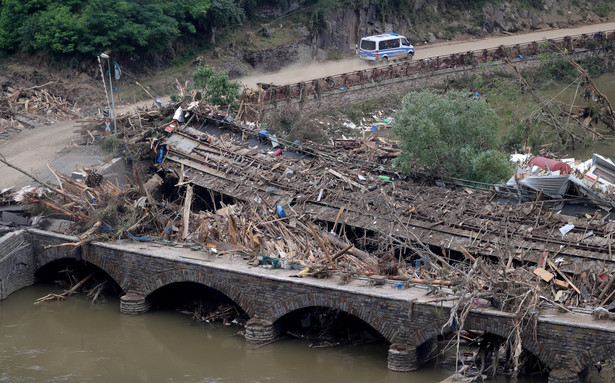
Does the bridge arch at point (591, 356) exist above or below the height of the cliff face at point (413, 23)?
below

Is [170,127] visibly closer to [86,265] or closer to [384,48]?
[86,265]

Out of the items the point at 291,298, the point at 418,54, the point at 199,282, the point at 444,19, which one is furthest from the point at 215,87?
the point at 444,19

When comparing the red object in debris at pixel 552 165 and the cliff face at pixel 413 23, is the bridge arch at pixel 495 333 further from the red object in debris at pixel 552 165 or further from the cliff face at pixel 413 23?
the cliff face at pixel 413 23

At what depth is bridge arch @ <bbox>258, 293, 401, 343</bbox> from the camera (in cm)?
1944

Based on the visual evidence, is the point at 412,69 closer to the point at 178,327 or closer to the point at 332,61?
the point at 332,61

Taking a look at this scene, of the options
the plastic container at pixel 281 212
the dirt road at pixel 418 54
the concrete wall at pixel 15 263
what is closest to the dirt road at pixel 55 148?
the dirt road at pixel 418 54

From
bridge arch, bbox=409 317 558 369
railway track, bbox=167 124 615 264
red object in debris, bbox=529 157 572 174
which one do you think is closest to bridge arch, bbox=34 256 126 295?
railway track, bbox=167 124 615 264

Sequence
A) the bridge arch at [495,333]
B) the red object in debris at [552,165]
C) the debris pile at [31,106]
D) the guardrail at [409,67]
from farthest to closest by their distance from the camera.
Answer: the guardrail at [409,67]
the debris pile at [31,106]
the red object in debris at [552,165]
the bridge arch at [495,333]

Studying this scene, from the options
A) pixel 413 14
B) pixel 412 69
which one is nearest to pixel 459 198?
pixel 412 69

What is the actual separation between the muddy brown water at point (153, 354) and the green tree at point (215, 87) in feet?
36.0

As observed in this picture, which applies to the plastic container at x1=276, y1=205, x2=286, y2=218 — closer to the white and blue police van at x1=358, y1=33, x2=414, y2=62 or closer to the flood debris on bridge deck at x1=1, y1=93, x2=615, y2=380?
the flood debris on bridge deck at x1=1, y1=93, x2=615, y2=380

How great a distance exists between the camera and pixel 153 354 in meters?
21.6

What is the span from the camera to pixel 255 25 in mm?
45844

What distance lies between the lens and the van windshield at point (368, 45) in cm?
4341
